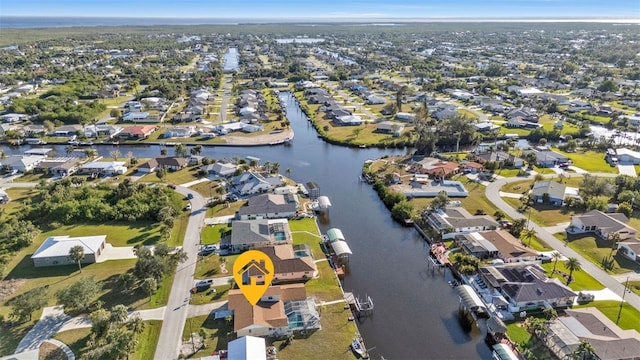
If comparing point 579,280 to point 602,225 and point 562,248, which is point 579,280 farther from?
point 602,225

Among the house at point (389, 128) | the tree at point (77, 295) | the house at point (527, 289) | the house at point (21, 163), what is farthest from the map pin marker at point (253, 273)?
the house at point (389, 128)

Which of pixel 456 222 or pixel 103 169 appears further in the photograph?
pixel 103 169

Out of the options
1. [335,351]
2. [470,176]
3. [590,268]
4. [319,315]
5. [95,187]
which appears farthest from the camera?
[470,176]

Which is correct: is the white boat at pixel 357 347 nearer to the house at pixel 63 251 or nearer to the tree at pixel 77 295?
the tree at pixel 77 295

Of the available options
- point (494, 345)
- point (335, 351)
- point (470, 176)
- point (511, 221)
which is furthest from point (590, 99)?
point (335, 351)

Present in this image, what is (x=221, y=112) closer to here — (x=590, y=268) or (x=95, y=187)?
(x=95, y=187)

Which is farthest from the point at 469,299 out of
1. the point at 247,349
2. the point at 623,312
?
the point at 247,349
